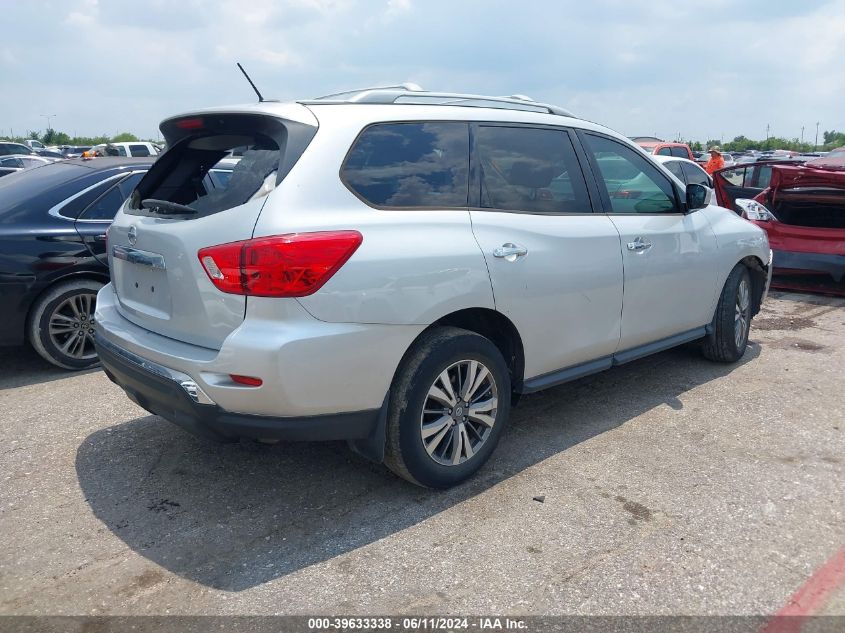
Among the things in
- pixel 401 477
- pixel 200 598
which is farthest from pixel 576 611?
pixel 200 598

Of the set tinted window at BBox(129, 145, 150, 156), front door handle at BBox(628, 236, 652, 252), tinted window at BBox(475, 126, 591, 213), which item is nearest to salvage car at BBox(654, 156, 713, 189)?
front door handle at BBox(628, 236, 652, 252)

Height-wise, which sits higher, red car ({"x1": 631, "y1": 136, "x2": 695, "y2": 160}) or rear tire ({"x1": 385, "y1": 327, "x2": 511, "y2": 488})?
red car ({"x1": 631, "y1": 136, "x2": 695, "y2": 160})

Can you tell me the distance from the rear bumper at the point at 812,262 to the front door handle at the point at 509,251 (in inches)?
231

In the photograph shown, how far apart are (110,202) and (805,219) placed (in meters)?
7.49

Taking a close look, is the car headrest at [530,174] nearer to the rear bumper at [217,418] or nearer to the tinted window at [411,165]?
the tinted window at [411,165]

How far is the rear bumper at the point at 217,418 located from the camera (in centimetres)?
297

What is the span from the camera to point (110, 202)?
5715mm

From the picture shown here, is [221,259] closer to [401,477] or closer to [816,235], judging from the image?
[401,477]

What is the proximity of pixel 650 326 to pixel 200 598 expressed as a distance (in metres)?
3.14

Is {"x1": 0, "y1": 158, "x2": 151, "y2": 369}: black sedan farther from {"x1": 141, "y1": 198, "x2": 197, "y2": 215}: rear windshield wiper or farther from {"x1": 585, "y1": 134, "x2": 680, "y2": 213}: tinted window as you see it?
{"x1": 585, "y1": 134, "x2": 680, "y2": 213}: tinted window

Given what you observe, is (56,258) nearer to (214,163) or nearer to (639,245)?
(214,163)

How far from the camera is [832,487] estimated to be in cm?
361

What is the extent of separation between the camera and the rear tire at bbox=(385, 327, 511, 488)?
3.25m

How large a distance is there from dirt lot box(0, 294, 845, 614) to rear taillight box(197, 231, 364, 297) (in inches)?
44.2
